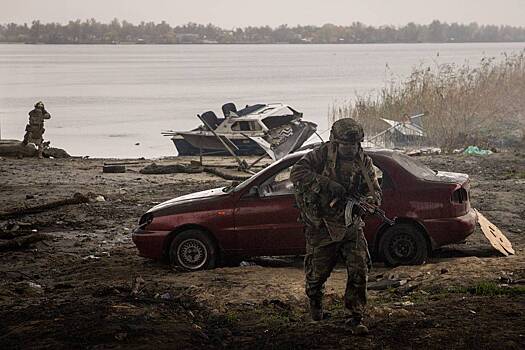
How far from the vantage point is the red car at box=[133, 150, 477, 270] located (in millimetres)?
10906

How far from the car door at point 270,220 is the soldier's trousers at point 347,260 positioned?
2959 millimetres

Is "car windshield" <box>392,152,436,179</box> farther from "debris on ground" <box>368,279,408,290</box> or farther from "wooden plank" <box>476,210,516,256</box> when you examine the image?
"debris on ground" <box>368,279,408,290</box>

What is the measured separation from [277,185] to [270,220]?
45 cm

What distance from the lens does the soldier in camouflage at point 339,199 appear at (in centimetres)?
777

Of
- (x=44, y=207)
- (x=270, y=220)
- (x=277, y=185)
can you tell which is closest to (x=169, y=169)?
(x=44, y=207)

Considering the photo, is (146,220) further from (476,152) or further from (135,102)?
(135,102)

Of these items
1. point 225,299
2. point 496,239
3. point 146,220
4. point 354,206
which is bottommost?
point 225,299

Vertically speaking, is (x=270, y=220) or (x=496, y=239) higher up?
(x=270, y=220)

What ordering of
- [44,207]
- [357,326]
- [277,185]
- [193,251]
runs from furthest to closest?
[44,207], [193,251], [277,185], [357,326]

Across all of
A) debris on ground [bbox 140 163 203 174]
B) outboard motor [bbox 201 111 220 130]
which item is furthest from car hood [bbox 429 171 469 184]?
outboard motor [bbox 201 111 220 130]

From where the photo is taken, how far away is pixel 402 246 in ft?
36.1

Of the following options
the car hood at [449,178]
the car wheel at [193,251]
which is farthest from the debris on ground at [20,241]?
the car hood at [449,178]

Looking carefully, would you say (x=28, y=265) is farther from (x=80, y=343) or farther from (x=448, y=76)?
(x=448, y=76)

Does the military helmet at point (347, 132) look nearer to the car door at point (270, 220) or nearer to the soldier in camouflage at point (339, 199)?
the soldier in camouflage at point (339, 199)
